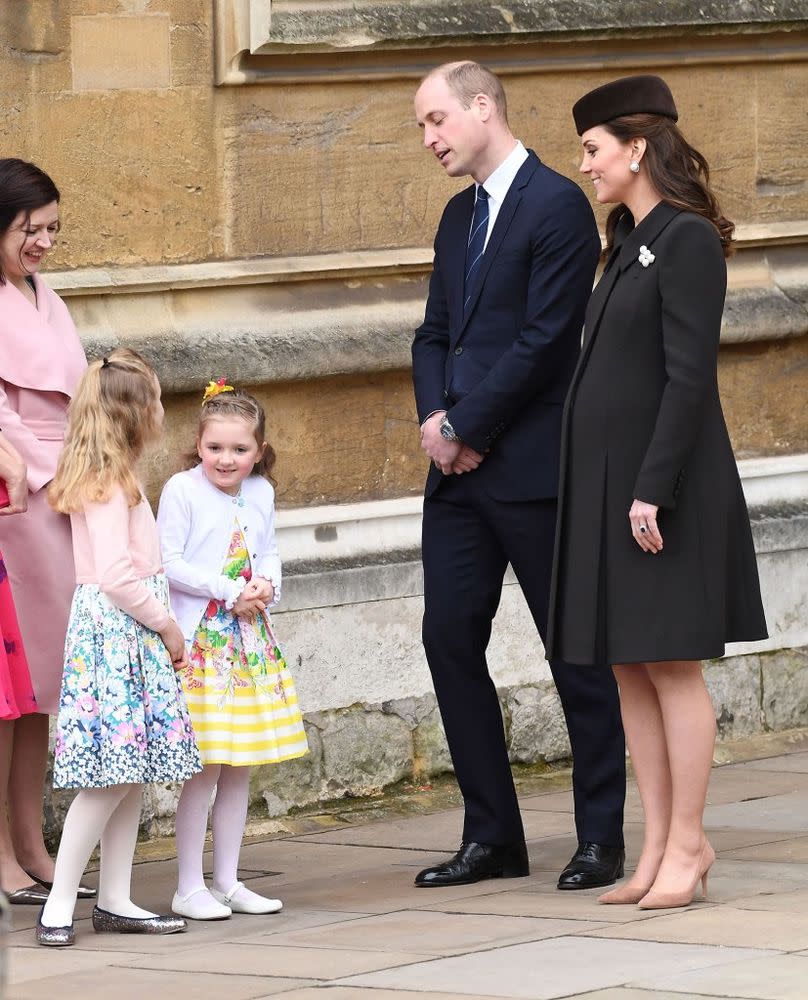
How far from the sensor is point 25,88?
6.57m

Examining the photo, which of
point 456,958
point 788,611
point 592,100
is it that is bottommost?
point 456,958

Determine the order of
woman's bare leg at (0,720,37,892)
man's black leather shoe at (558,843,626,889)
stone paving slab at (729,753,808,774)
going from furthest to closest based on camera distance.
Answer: stone paving slab at (729,753,808,774), woman's bare leg at (0,720,37,892), man's black leather shoe at (558,843,626,889)

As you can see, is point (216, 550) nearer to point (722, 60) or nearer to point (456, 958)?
point (456, 958)

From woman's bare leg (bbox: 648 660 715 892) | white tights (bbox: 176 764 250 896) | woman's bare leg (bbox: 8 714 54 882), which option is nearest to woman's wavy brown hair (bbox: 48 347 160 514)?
white tights (bbox: 176 764 250 896)

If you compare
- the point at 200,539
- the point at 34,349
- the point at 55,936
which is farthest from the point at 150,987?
the point at 34,349

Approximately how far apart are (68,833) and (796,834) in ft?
7.04

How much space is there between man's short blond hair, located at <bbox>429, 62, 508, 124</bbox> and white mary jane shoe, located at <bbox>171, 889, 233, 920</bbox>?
6.84 feet

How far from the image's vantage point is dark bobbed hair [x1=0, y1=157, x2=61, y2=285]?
19.1ft

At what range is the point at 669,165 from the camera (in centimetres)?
536

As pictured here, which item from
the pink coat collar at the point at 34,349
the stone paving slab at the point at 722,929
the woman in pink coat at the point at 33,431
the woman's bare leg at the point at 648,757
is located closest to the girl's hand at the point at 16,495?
the woman in pink coat at the point at 33,431

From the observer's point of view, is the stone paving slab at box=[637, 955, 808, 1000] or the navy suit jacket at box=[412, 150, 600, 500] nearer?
the stone paving slab at box=[637, 955, 808, 1000]

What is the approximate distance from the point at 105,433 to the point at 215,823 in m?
1.03

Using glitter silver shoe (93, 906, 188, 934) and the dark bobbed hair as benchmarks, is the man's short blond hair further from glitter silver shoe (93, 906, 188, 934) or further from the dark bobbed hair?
glitter silver shoe (93, 906, 188, 934)

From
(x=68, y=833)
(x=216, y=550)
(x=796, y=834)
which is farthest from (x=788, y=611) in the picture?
(x=68, y=833)
